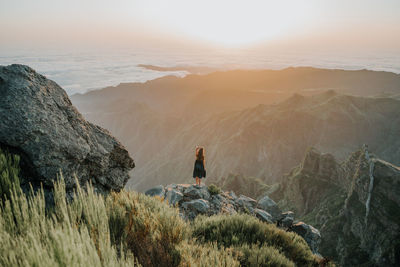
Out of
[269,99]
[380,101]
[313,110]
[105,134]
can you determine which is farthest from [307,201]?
[269,99]

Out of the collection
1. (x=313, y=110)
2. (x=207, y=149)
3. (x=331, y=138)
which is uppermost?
(x=313, y=110)

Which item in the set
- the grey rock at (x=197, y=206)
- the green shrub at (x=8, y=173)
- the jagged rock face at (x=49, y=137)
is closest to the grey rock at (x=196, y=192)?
the grey rock at (x=197, y=206)

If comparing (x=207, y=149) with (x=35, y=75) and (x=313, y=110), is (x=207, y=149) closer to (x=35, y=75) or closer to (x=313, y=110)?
(x=313, y=110)

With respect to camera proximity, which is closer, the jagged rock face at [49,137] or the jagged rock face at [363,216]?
the jagged rock face at [49,137]

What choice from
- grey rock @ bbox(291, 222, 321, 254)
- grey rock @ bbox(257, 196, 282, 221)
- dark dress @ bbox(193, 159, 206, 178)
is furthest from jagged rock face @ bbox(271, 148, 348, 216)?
dark dress @ bbox(193, 159, 206, 178)

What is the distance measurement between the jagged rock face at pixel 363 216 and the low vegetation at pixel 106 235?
33999mm

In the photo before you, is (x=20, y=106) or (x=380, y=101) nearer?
(x=20, y=106)

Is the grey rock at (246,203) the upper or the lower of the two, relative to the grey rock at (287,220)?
upper

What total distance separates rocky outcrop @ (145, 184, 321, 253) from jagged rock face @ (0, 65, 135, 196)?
4.27 m

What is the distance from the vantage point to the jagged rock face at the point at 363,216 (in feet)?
100

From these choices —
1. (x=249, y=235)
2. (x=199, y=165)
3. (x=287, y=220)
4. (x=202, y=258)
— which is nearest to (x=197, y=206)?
(x=199, y=165)

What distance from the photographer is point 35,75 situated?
16.6 ft

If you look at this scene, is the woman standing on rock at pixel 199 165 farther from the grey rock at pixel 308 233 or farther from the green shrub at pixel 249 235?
the green shrub at pixel 249 235

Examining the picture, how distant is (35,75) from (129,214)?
12.3ft
